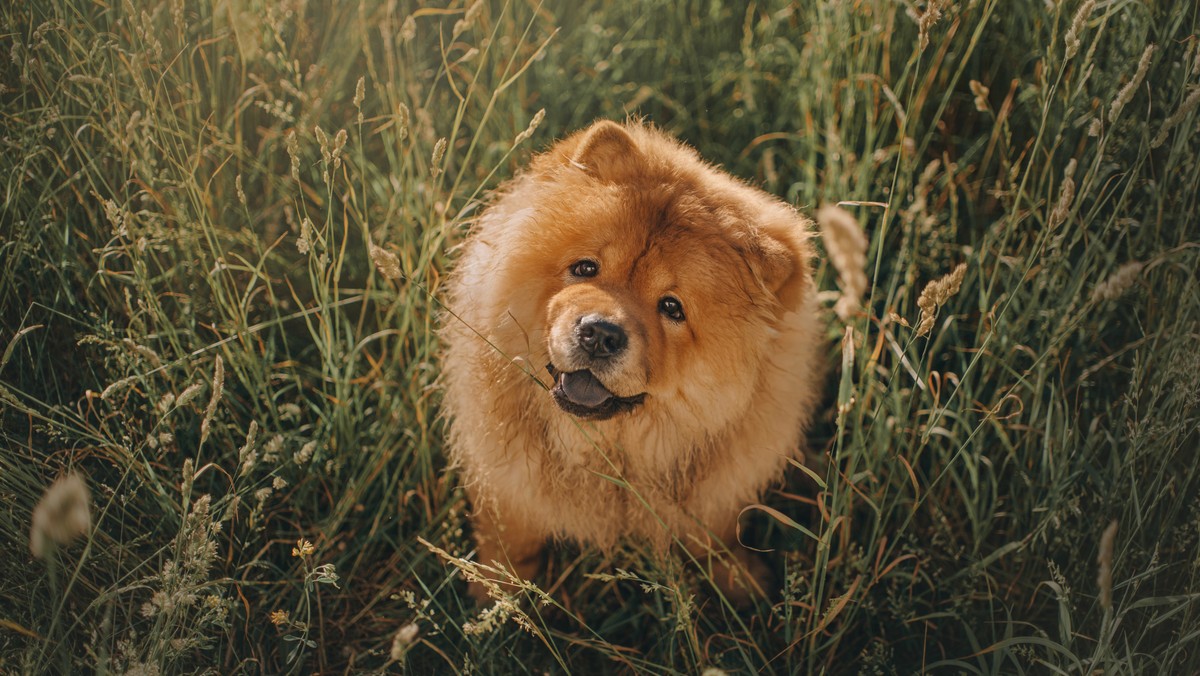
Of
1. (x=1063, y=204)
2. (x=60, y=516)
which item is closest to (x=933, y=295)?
(x=1063, y=204)

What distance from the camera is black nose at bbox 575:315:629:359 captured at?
1933 millimetres

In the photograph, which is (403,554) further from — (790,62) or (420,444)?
(790,62)

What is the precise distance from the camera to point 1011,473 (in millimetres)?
2949

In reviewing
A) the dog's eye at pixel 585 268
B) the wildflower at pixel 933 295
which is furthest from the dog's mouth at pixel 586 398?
the wildflower at pixel 933 295

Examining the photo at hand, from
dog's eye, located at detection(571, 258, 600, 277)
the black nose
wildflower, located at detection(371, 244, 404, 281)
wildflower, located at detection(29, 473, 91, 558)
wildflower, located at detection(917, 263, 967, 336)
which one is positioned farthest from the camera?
dog's eye, located at detection(571, 258, 600, 277)

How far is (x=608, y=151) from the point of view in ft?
7.44

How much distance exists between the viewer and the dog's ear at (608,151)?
2258mm

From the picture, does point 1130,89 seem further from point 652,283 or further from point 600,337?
point 600,337

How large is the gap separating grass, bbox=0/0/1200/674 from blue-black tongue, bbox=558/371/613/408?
1.48 feet

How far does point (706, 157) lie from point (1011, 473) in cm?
187

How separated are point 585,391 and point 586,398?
0.02 m

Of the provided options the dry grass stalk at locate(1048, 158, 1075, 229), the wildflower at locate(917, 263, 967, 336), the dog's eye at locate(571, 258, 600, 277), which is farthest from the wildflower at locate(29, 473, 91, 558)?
the dry grass stalk at locate(1048, 158, 1075, 229)

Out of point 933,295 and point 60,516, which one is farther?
point 933,295

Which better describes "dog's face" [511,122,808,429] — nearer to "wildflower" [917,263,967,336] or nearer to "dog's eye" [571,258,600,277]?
"dog's eye" [571,258,600,277]
